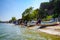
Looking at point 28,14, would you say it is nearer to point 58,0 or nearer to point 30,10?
point 30,10

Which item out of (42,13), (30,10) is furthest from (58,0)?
(42,13)

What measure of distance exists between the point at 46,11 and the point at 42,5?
1544cm

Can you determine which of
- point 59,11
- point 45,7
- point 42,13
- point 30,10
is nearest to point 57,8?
point 59,11

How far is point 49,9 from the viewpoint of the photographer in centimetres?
16050

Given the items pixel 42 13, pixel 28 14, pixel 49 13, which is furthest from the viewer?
pixel 49 13

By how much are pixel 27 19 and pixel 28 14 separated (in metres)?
4.23

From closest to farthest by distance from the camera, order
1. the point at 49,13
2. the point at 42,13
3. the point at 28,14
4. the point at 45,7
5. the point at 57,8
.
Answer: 1. the point at 57,8
2. the point at 28,14
3. the point at 42,13
4. the point at 49,13
5. the point at 45,7

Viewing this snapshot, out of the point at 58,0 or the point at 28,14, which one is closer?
the point at 58,0

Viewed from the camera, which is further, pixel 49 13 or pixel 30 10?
pixel 49 13

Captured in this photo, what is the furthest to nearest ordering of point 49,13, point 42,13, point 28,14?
point 49,13 → point 42,13 → point 28,14

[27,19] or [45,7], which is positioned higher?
[45,7]

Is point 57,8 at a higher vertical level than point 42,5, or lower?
lower

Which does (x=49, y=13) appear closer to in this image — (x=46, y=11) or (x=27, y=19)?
(x=46, y=11)

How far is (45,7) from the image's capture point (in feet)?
554
